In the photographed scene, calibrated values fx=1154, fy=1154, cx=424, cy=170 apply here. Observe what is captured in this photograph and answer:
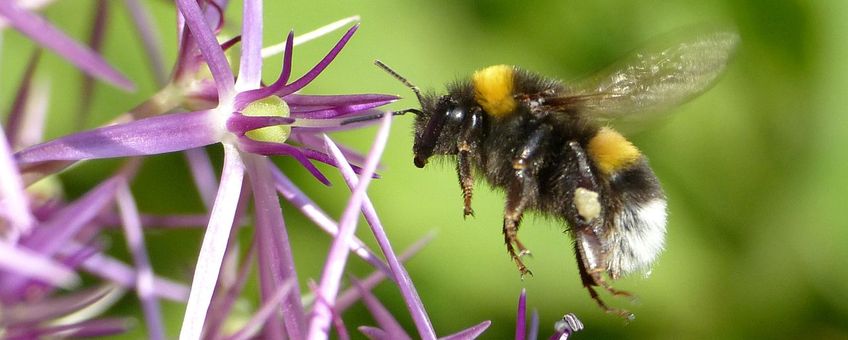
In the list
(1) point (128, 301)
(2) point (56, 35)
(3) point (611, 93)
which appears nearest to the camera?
(2) point (56, 35)

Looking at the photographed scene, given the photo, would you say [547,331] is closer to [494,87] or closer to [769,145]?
[769,145]

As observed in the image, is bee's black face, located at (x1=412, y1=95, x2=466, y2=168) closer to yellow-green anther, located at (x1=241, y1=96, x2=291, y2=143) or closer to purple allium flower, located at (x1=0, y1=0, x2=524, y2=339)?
purple allium flower, located at (x1=0, y1=0, x2=524, y2=339)

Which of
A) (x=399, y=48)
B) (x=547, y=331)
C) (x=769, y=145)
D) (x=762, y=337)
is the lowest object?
(x=762, y=337)

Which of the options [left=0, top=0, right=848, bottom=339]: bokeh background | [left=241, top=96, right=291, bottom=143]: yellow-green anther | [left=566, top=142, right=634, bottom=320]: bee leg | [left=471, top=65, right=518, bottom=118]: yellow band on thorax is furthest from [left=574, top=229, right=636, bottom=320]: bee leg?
[left=0, top=0, right=848, bottom=339]: bokeh background

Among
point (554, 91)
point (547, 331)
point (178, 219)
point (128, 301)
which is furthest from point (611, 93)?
point (128, 301)

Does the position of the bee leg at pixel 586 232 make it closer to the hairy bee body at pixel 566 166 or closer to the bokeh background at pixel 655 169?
the hairy bee body at pixel 566 166

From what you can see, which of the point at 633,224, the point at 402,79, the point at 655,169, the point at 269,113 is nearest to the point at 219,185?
the point at 269,113

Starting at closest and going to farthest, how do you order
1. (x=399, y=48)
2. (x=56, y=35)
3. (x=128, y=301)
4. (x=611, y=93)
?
(x=56, y=35)
(x=611, y=93)
(x=128, y=301)
(x=399, y=48)
